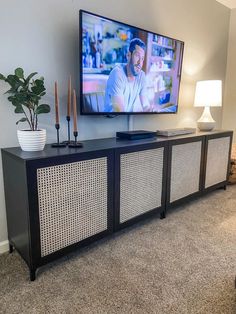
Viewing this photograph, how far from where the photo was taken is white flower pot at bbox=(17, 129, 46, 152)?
5.19 ft

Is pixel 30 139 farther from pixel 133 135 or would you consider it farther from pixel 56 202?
pixel 133 135

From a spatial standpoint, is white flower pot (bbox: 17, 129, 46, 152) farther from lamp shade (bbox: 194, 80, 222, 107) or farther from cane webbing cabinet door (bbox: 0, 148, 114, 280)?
lamp shade (bbox: 194, 80, 222, 107)

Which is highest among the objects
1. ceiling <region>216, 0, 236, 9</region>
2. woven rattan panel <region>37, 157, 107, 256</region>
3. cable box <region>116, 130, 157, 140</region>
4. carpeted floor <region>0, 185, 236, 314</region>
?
ceiling <region>216, 0, 236, 9</region>

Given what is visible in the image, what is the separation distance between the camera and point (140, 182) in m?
2.09

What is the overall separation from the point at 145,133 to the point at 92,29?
0.98m

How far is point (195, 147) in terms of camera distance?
259 centimetres

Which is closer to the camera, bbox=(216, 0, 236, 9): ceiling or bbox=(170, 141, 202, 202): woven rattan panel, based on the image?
bbox=(170, 141, 202, 202): woven rattan panel

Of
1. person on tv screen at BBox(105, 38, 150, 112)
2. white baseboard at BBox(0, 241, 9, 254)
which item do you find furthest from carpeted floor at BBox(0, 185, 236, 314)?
person on tv screen at BBox(105, 38, 150, 112)

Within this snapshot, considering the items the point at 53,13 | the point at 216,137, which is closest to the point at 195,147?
the point at 216,137

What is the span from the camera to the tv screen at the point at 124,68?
1973 millimetres

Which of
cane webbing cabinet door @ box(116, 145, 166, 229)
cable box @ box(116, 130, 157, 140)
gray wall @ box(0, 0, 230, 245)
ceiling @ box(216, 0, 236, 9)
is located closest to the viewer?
gray wall @ box(0, 0, 230, 245)

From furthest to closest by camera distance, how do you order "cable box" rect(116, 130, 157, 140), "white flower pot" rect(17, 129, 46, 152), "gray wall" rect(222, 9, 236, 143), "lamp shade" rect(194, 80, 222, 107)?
"gray wall" rect(222, 9, 236, 143), "lamp shade" rect(194, 80, 222, 107), "cable box" rect(116, 130, 157, 140), "white flower pot" rect(17, 129, 46, 152)

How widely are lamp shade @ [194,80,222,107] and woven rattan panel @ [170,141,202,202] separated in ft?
2.09

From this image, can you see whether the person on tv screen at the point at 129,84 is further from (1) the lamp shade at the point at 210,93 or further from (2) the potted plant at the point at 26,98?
(1) the lamp shade at the point at 210,93
